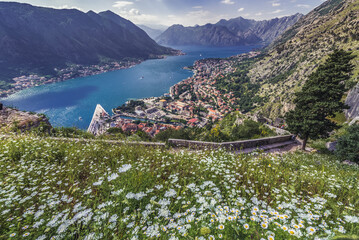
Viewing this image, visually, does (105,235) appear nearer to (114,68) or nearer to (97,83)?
(97,83)

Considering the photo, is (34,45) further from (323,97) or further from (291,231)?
(291,231)

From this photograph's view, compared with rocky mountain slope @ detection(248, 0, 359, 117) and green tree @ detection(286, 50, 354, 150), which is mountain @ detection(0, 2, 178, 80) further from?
rocky mountain slope @ detection(248, 0, 359, 117)

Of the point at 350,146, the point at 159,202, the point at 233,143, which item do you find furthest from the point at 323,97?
the point at 159,202

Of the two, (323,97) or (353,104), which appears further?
(353,104)

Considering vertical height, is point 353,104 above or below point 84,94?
above

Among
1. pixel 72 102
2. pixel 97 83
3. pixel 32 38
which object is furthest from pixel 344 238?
pixel 32 38

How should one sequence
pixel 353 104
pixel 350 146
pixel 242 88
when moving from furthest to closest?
pixel 242 88 → pixel 353 104 → pixel 350 146

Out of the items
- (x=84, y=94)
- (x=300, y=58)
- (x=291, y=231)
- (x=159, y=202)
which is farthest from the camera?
(x=300, y=58)
